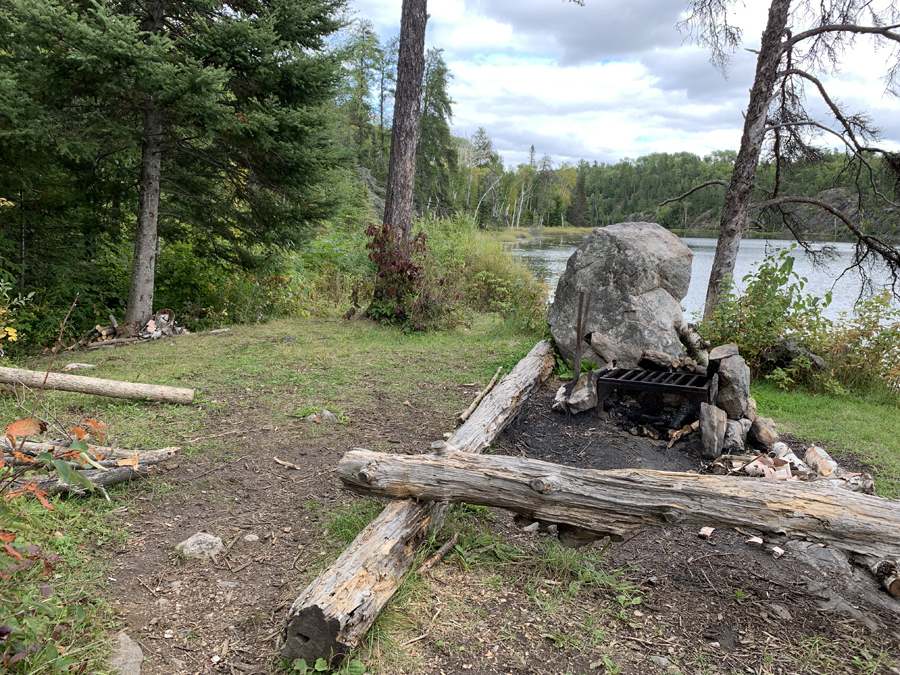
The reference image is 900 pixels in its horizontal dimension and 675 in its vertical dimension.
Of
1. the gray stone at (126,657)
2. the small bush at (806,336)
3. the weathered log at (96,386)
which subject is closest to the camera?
the gray stone at (126,657)

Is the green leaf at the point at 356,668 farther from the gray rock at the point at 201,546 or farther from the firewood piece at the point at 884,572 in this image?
the firewood piece at the point at 884,572

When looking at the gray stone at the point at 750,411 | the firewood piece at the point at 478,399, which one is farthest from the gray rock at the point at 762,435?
the firewood piece at the point at 478,399

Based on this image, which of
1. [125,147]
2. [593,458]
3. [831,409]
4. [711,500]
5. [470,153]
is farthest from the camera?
[470,153]

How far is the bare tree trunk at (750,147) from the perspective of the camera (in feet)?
24.1

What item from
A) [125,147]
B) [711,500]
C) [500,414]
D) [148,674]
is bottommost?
[148,674]

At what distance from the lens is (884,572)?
2.59 m

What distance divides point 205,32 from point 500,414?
18.0 ft

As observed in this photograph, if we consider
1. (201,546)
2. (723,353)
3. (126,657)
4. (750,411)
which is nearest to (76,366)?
(201,546)

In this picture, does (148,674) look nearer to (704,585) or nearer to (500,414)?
(704,585)

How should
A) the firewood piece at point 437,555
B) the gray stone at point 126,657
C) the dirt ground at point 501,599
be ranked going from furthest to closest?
the firewood piece at point 437,555 < the dirt ground at point 501,599 < the gray stone at point 126,657

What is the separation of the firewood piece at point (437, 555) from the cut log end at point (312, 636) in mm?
622

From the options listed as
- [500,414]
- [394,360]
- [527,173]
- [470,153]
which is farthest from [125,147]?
[527,173]

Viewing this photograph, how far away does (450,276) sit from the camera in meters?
9.30

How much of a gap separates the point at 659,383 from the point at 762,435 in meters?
0.89
